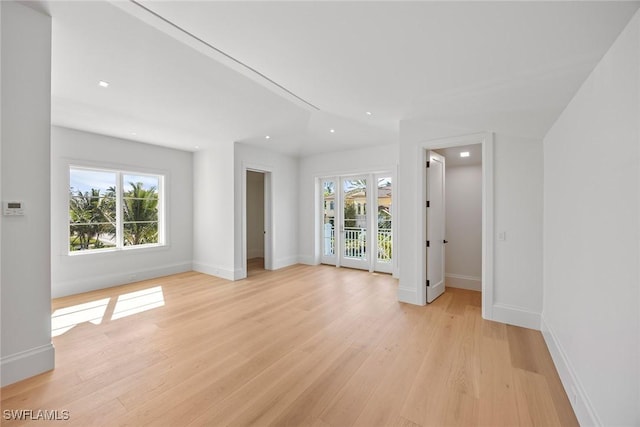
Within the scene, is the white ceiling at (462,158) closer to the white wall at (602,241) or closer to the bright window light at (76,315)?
the white wall at (602,241)

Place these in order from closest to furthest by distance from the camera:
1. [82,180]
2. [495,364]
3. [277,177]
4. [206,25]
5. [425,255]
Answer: [206,25] < [495,364] < [425,255] < [82,180] < [277,177]

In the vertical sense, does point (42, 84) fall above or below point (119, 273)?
above

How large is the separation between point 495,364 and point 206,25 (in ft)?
12.1

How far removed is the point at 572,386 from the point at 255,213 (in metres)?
7.57

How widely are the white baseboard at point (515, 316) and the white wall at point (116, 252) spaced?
598cm

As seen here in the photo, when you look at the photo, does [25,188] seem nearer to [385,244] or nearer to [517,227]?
[517,227]

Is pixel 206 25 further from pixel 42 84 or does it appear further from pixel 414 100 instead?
pixel 414 100

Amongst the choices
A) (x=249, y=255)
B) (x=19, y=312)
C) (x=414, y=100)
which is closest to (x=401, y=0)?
(x=414, y=100)

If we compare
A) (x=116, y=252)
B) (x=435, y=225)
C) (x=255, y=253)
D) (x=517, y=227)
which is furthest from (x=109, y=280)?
(x=517, y=227)

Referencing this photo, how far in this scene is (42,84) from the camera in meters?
2.13

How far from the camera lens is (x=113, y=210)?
16.7 ft

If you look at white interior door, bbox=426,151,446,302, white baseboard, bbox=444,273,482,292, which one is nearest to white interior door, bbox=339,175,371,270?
white baseboard, bbox=444,273,482,292

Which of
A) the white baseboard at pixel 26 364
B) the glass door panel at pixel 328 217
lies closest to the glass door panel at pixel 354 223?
the glass door panel at pixel 328 217

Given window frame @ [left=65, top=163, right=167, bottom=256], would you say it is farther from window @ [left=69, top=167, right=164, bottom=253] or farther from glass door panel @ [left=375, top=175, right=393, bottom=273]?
glass door panel @ [left=375, top=175, right=393, bottom=273]
